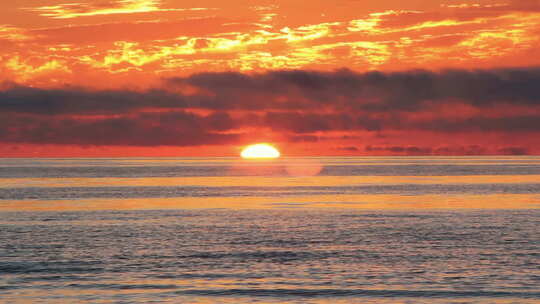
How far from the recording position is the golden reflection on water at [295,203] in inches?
3428

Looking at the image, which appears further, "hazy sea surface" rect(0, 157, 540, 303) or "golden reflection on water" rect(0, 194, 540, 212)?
"golden reflection on water" rect(0, 194, 540, 212)

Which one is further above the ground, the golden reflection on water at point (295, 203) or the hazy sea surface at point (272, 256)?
the golden reflection on water at point (295, 203)

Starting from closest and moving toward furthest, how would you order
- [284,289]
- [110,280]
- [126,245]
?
[284,289]
[110,280]
[126,245]

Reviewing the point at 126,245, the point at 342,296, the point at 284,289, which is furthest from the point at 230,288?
the point at 126,245

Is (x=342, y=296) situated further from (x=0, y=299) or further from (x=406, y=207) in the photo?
(x=406, y=207)

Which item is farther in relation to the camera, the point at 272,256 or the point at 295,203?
the point at 295,203

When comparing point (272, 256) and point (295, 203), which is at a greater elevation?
point (295, 203)

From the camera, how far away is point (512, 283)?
1415 inches

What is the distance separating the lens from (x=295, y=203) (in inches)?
3767

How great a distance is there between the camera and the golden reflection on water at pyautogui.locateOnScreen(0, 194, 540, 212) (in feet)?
286

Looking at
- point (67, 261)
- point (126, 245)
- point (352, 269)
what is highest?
point (126, 245)

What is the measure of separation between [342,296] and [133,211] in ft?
172

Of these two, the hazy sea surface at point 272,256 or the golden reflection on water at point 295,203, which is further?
the golden reflection on water at point 295,203

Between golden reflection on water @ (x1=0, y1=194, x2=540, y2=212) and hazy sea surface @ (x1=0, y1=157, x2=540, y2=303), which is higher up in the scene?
golden reflection on water @ (x1=0, y1=194, x2=540, y2=212)
